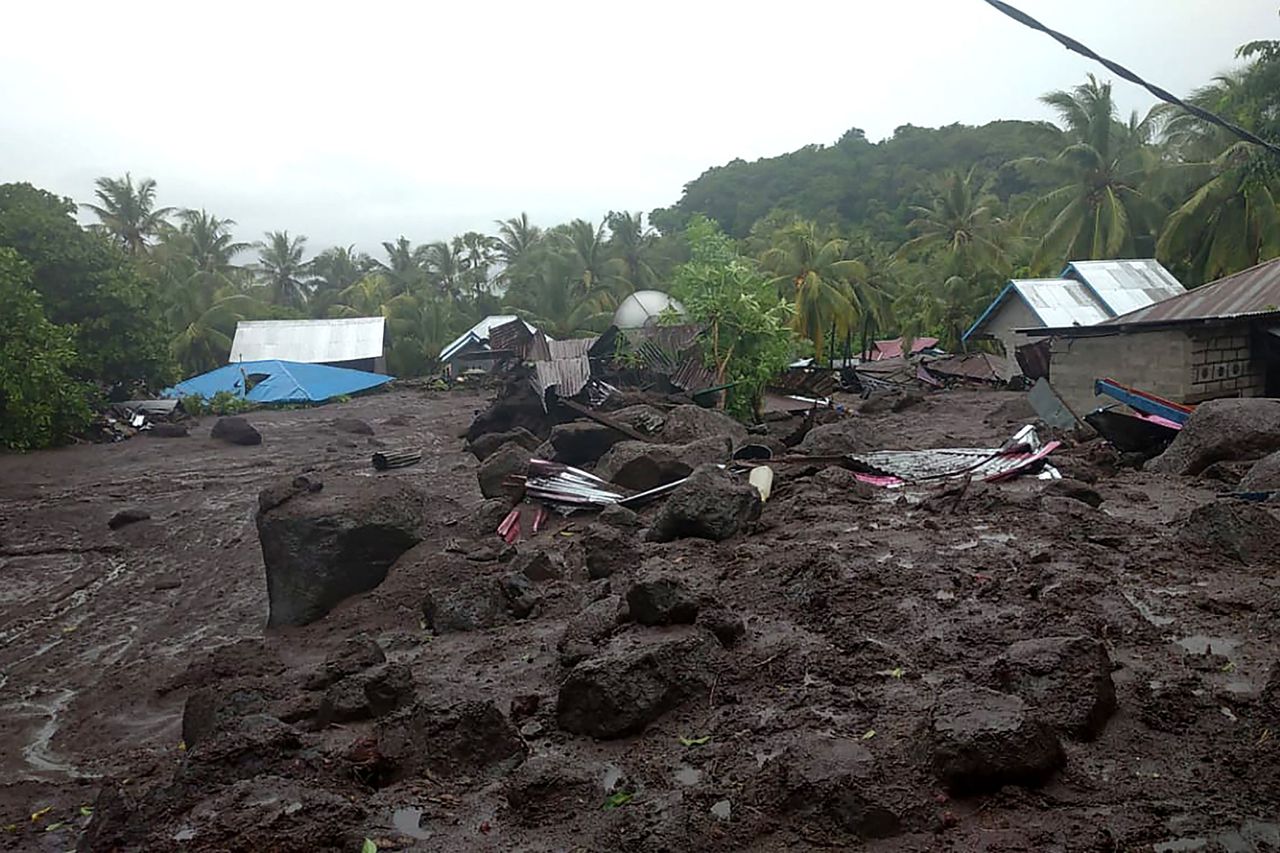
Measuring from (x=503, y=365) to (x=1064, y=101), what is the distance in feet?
70.5

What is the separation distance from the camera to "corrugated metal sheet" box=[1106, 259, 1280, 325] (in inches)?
583

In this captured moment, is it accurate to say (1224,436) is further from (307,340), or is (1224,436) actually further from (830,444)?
(307,340)

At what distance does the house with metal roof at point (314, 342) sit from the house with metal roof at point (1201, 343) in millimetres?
32177

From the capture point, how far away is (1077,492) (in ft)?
29.8

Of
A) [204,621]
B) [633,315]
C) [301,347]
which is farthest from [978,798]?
[301,347]

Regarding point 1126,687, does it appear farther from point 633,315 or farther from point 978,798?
point 633,315

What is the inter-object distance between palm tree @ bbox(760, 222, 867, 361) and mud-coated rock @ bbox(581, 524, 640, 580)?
2719 centimetres

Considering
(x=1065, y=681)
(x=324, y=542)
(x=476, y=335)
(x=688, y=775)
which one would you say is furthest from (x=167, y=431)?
(x=1065, y=681)

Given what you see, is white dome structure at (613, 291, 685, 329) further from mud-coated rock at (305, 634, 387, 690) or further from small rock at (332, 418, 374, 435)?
mud-coated rock at (305, 634, 387, 690)

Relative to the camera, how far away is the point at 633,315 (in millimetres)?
40312

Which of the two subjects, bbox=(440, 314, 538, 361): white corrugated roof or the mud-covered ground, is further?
bbox=(440, 314, 538, 361): white corrugated roof

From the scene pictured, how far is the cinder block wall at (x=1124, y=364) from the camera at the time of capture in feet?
48.5

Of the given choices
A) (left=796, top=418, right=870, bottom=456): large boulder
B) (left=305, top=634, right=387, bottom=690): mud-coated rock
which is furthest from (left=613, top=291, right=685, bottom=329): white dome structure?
(left=305, top=634, right=387, bottom=690): mud-coated rock

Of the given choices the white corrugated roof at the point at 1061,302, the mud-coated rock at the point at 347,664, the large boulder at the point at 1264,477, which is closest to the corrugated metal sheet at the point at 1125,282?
the white corrugated roof at the point at 1061,302
